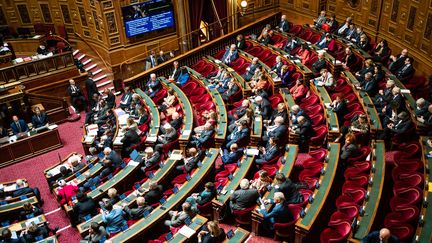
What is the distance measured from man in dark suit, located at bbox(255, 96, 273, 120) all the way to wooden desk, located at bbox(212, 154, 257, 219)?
6.17 feet

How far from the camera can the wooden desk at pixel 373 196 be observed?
6.38m

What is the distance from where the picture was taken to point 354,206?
23.1ft

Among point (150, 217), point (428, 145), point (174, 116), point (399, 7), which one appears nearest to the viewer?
point (150, 217)

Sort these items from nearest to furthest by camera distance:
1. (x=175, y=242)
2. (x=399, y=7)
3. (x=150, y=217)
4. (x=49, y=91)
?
(x=175, y=242) < (x=150, y=217) < (x=399, y=7) < (x=49, y=91)

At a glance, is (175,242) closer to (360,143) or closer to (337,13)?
(360,143)

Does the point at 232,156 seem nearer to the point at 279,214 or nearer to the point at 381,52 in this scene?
the point at 279,214

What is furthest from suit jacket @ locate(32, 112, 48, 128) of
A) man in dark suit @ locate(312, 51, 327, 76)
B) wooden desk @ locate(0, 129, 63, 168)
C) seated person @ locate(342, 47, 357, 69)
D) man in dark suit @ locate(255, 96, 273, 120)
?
seated person @ locate(342, 47, 357, 69)

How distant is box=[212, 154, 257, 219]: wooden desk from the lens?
7.62 meters

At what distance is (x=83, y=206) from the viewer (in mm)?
8312

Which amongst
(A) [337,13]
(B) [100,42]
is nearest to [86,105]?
(B) [100,42]

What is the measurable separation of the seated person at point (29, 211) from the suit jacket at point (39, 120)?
3.81 meters

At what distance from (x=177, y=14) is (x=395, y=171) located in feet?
32.2

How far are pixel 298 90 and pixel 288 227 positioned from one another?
484 centimetres

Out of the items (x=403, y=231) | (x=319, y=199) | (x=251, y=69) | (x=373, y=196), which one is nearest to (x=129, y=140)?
(x=251, y=69)
